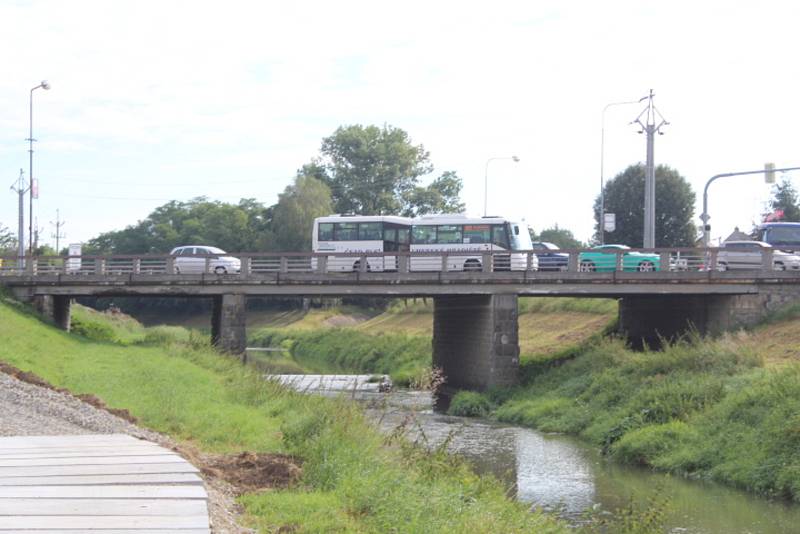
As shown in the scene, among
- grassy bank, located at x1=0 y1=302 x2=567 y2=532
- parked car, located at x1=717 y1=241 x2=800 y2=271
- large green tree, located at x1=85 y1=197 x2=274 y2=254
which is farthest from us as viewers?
large green tree, located at x1=85 y1=197 x2=274 y2=254

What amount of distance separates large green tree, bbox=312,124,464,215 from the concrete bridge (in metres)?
72.3

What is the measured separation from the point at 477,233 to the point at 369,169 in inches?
2679

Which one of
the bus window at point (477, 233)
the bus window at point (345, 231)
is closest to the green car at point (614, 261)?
the bus window at point (477, 233)

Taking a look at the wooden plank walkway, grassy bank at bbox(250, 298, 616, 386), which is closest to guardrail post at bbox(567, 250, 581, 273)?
grassy bank at bbox(250, 298, 616, 386)

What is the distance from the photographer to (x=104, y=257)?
42562 mm

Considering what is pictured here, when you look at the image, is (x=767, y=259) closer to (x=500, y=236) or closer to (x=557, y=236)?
(x=500, y=236)

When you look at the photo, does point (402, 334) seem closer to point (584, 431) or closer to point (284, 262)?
point (284, 262)

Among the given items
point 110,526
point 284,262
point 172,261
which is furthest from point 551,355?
point 110,526

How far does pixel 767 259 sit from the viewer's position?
38438mm

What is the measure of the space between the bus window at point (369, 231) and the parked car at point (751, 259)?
56.2 feet

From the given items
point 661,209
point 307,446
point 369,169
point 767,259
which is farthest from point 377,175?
point 307,446

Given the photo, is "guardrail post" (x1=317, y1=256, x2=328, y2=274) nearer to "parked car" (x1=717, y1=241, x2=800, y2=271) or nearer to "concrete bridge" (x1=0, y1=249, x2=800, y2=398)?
"concrete bridge" (x1=0, y1=249, x2=800, y2=398)

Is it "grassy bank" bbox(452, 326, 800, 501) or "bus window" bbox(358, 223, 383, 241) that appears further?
"bus window" bbox(358, 223, 383, 241)

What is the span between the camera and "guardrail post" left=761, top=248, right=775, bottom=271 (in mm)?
38372
